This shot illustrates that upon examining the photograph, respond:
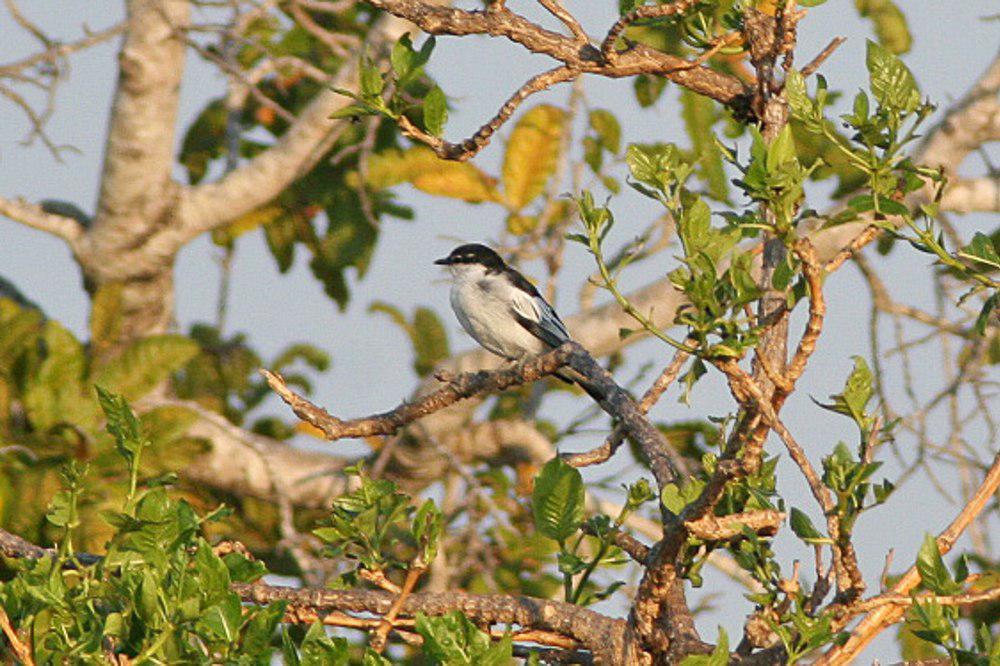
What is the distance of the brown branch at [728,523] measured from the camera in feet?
8.57

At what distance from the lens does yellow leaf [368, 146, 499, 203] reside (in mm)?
8922

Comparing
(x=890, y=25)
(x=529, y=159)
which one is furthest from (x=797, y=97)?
(x=529, y=159)

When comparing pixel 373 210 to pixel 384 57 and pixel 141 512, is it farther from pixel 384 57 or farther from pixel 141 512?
pixel 141 512

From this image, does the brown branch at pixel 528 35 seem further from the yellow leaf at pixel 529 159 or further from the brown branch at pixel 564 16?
the yellow leaf at pixel 529 159

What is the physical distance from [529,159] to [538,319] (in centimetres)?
154

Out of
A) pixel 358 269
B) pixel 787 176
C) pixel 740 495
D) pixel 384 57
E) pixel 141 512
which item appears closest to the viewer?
pixel 787 176

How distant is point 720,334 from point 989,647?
26.5 inches

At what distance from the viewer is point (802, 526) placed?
8.61ft

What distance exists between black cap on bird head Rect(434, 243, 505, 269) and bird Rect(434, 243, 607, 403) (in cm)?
15

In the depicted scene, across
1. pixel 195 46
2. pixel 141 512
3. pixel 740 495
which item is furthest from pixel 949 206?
pixel 141 512

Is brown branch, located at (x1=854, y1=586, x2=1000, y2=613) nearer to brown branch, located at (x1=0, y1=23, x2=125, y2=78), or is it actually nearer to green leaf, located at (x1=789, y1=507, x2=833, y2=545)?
green leaf, located at (x1=789, y1=507, x2=833, y2=545)

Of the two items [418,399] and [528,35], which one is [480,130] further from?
[418,399]

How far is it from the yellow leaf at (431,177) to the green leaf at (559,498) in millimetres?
5795

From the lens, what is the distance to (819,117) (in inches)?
108
